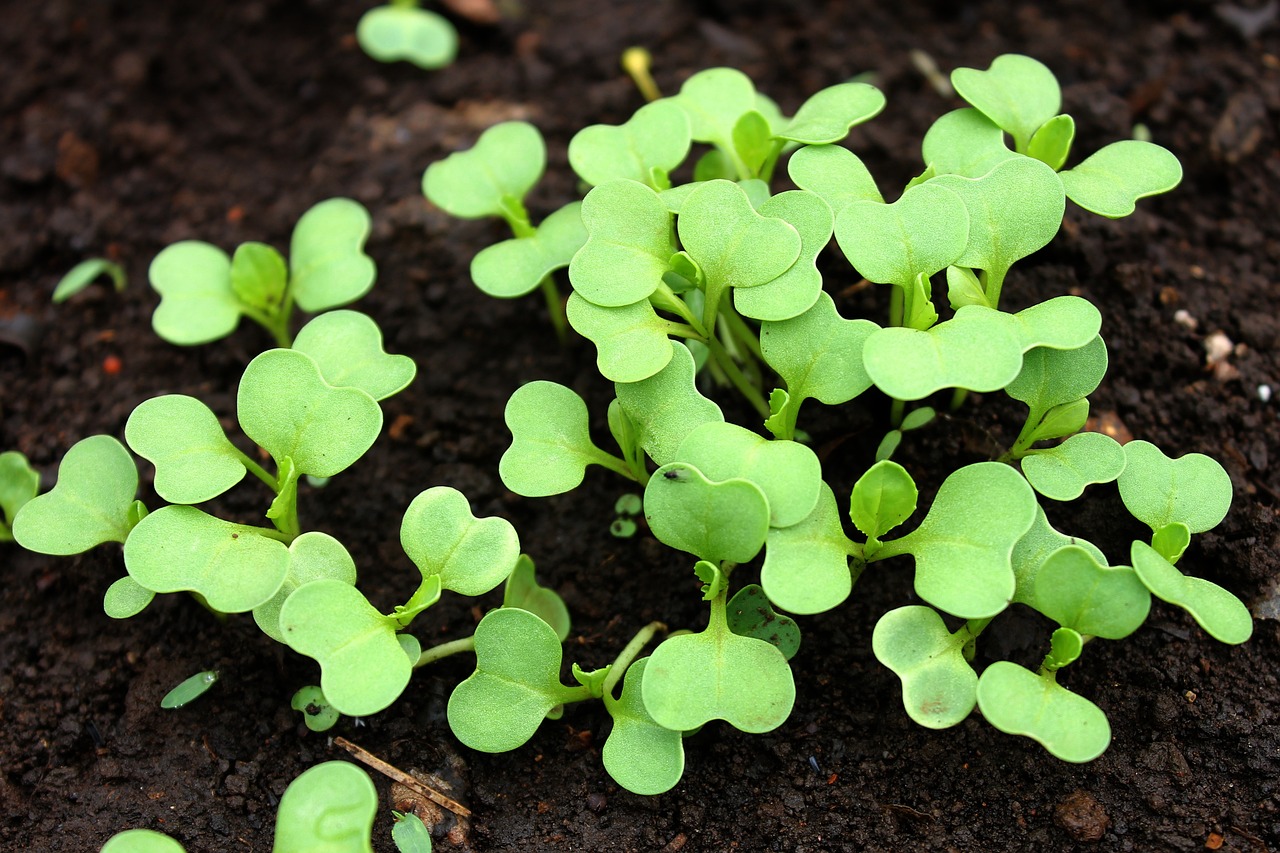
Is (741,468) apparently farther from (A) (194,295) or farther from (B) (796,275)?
(A) (194,295)

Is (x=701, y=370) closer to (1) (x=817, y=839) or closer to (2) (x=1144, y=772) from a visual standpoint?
(1) (x=817, y=839)

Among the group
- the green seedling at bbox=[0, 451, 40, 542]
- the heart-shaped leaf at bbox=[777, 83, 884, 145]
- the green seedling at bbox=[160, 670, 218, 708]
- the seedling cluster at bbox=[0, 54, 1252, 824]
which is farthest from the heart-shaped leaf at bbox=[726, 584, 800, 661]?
the green seedling at bbox=[0, 451, 40, 542]

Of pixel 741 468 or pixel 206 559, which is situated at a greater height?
pixel 741 468

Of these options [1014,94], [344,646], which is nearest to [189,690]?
[344,646]

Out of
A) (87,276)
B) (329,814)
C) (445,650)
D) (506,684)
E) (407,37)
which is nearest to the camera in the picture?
(329,814)

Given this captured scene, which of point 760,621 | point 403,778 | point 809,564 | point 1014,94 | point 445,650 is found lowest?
point 403,778

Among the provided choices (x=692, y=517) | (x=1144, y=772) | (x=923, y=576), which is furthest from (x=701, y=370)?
(x=1144, y=772)

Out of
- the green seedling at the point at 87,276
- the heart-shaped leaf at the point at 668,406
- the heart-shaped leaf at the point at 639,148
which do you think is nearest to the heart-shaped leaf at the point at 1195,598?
the heart-shaped leaf at the point at 668,406
